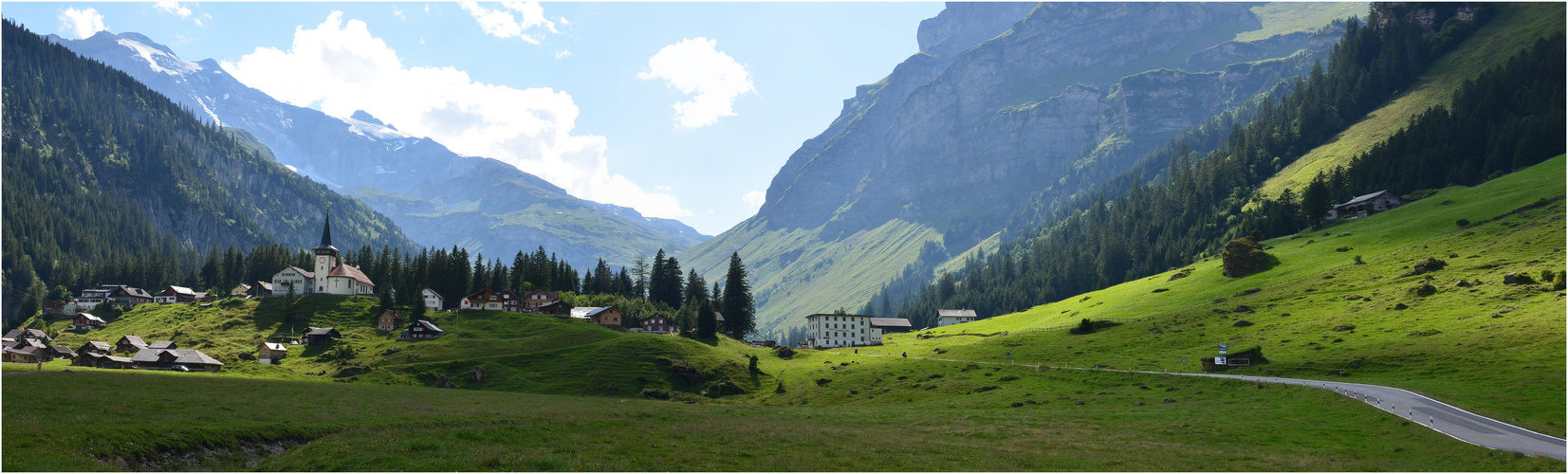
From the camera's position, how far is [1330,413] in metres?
58.0

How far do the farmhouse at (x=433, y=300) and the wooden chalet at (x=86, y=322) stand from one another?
5679 cm

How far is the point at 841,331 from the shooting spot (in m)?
182

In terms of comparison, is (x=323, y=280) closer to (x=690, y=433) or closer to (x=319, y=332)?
(x=319, y=332)

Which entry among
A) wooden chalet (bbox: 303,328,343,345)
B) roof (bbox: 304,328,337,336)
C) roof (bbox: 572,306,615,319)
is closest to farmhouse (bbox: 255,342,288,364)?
wooden chalet (bbox: 303,328,343,345)

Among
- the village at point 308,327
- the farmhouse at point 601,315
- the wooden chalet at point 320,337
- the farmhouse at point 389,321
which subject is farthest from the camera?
the farmhouse at point 601,315

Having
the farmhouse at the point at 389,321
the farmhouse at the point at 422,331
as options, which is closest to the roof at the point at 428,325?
the farmhouse at the point at 422,331

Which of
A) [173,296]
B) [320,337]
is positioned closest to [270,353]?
[320,337]

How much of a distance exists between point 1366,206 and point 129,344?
226301 mm

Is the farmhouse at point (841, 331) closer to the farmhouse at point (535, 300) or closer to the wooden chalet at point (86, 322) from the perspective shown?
the farmhouse at point (535, 300)

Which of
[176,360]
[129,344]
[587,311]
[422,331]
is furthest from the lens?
[587,311]

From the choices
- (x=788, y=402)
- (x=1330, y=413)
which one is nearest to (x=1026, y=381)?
(x=788, y=402)

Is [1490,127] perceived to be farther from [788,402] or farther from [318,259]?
[318,259]

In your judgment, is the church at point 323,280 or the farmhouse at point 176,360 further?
the church at point 323,280

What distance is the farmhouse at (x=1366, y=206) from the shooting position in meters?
164
